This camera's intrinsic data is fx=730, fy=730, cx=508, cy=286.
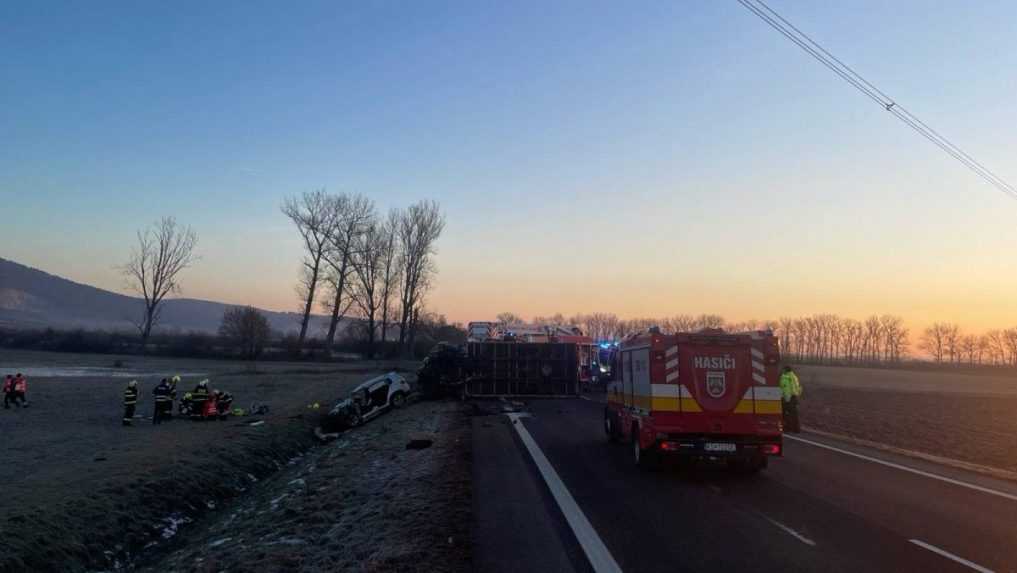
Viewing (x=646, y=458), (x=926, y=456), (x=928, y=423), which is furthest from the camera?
(x=928, y=423)

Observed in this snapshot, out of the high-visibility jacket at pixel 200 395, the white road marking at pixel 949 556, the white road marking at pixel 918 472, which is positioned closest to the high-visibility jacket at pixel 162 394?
the high-visibility jacket at pixel 200 395

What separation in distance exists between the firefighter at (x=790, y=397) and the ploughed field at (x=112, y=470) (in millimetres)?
13891

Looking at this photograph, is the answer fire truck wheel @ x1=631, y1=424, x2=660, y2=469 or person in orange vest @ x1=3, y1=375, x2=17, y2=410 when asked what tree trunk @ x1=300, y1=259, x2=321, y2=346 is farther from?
fire truck wheel @ x1=631, y1=424, x2=660, y2=469

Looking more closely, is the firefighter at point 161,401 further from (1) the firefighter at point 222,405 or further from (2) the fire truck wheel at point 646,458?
(2) the fire truck wheel at point 646,458

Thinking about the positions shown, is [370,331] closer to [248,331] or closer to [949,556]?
[248,331]

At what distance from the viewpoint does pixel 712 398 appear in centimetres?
1265

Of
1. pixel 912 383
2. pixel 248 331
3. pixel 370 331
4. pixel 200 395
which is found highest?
pixel 370 331

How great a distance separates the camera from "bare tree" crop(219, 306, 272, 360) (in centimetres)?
7675

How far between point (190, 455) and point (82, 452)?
2.79 m

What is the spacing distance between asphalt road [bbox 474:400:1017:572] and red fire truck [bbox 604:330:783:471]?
21.6 inches

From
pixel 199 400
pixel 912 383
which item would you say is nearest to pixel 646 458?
pixel 199 400

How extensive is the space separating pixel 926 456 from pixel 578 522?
36.2 ft

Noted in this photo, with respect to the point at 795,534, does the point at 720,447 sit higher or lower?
higher

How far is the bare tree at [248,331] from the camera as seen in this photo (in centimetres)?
7675
